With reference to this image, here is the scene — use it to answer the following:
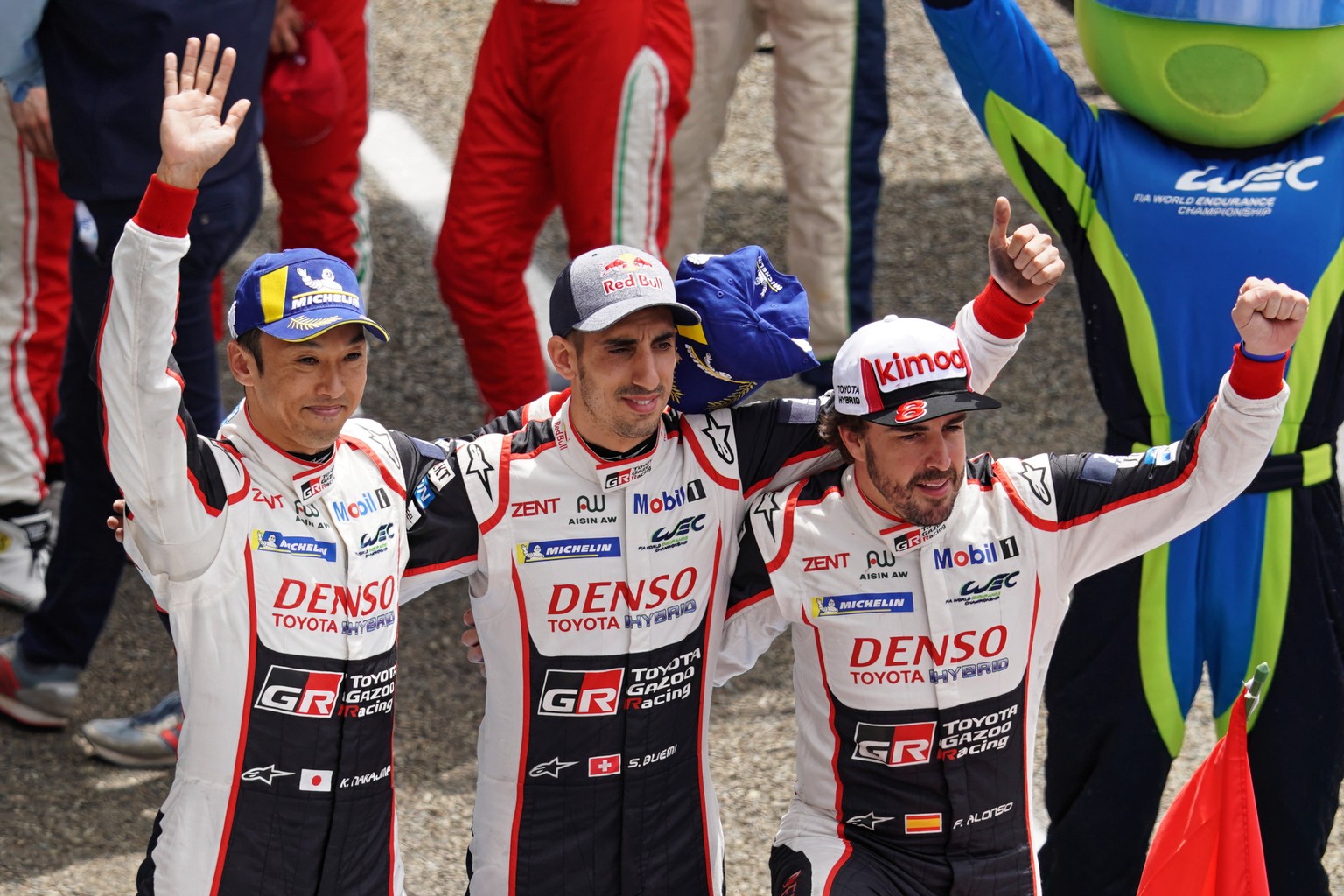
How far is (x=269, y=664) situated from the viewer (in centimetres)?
361

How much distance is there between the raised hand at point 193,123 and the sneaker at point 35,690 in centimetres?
214

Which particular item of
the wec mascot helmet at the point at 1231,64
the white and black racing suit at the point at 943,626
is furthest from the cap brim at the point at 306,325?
the wec mascot helmet at the point at 1231,64

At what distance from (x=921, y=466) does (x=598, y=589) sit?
2.18 feet

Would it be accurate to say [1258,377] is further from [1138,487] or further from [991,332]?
[991,332]

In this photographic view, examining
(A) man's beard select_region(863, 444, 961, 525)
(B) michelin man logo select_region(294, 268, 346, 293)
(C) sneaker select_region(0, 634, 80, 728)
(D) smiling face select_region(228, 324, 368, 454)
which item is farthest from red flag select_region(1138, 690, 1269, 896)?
(C) sneaker select_region(0, 634, 80, 728)

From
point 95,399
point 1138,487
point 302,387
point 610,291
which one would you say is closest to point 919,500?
point 1138,487

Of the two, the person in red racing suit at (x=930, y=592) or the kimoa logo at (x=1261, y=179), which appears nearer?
the person in red racing suit at (x=930, y=592)

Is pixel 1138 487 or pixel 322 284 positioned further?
pixel 1138 487

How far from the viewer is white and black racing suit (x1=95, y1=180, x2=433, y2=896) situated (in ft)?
11.8

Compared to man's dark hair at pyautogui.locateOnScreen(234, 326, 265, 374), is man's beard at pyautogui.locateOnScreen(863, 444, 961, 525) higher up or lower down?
lower down

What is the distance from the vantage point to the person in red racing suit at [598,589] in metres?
Result: 3.78

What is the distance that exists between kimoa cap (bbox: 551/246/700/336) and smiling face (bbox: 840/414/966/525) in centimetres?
45

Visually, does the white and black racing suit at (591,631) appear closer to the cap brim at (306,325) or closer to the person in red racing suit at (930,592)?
the person in red racing suit at (930,592)

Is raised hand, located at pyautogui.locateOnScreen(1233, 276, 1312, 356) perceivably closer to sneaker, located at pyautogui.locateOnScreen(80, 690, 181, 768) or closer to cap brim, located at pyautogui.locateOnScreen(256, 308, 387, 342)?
cap brim, located at pyautogui.locateOnScreen(256, 308, 387, 342)
